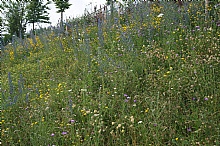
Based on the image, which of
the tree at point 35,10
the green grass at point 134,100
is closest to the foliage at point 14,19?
the tree at point 35,10

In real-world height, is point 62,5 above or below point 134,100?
above

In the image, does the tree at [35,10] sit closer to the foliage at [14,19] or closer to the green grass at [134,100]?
the foliage at [14,19]

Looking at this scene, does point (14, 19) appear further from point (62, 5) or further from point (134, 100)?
point (134, 100)

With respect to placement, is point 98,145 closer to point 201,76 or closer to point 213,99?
point 213,99

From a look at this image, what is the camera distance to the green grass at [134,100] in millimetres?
2311

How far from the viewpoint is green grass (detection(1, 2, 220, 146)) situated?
231 centimetres

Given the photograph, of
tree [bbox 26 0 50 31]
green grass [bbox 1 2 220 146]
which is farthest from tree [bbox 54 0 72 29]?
green grass [bbox 1 2 220 146]

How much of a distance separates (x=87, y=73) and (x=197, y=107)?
2.03m

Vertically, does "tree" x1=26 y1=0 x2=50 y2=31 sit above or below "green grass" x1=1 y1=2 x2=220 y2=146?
above

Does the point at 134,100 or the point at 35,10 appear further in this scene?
the point at 35,10

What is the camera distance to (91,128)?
2.48 meters

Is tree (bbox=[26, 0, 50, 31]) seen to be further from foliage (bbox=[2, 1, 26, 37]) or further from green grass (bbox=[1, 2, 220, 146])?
green grass (bbox=[1, 2, 220, 146])

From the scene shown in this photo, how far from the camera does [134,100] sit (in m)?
2.74

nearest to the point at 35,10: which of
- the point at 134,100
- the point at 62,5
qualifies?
the point at 62,5
